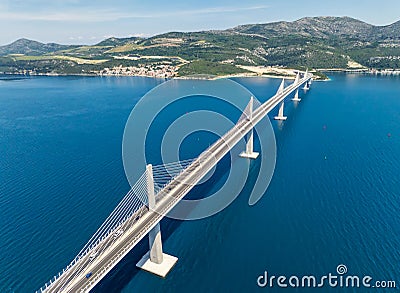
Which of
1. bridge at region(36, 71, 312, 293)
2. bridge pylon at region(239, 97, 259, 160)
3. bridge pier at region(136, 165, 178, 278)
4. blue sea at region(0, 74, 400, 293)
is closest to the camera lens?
bridge at region(36, 71, 312, 293)

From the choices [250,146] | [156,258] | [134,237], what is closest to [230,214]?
[156,258]

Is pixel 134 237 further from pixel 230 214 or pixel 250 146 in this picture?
pixel 250 146

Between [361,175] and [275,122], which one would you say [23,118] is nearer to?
[275,122]

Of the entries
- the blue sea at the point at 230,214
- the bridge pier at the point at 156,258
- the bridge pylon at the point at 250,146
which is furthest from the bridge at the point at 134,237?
the bridge pylon at the point at 250,146

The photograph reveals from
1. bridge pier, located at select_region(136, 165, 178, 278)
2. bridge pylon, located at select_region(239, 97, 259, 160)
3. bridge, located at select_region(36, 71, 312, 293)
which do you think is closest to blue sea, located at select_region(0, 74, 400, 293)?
bridge pier, located at select_region(136, 165, 178, 278)

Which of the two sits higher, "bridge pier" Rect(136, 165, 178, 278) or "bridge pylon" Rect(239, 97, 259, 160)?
"bridge pylon" Rect(239, 97, 259, 160)

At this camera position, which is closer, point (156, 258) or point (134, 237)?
point (134, 237)

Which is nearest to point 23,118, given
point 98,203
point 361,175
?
point 98,203

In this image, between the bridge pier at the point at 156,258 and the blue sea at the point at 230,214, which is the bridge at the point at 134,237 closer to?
the bridge pier at the point at 156,258

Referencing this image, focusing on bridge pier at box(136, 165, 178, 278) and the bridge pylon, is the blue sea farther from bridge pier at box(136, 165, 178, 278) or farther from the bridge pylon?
the bridge pylon
